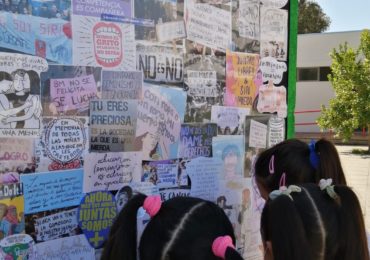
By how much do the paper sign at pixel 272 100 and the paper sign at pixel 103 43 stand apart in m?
1.04

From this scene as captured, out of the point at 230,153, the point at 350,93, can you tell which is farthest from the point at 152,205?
the point at 350,93

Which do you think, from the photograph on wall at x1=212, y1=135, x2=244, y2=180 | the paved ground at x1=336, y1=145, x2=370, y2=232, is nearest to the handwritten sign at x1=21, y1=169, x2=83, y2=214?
the photograph on wall at x1=212, y1=135, x2=244, y2=180

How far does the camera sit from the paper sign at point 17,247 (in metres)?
1.67

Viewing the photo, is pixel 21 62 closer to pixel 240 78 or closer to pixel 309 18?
pixel 240 78

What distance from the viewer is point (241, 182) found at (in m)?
2.69

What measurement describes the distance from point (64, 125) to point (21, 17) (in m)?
0.42

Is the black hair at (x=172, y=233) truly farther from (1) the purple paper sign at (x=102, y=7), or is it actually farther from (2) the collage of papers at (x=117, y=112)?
(1) the purple paper sign at (x=102, y=7)

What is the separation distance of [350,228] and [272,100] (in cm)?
135

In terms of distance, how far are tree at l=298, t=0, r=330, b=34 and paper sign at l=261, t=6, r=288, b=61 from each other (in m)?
32.2

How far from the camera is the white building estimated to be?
19516mm

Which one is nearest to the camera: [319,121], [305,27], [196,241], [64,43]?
[196,241]

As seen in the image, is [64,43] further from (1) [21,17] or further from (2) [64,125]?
(2) [64,125]

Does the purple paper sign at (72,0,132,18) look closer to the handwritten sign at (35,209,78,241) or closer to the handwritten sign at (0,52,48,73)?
the handwritten sign at (0,52,48,73)

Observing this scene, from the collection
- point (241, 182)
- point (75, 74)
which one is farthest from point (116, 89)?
point (241, 182)
